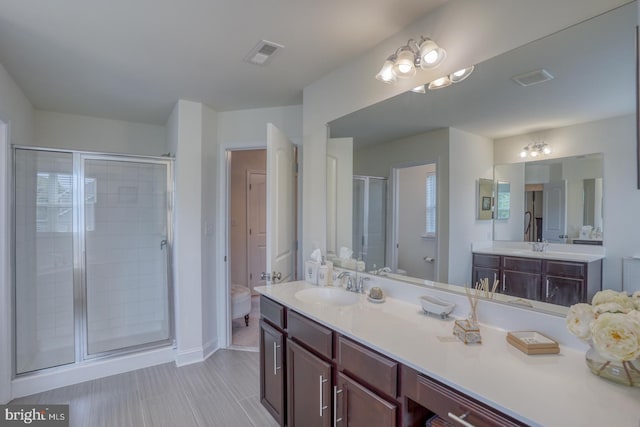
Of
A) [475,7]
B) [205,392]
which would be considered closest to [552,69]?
[475,7]

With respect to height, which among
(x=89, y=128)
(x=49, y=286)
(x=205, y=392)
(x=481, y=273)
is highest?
(x=89, y=128)

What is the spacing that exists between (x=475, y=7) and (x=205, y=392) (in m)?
3.07

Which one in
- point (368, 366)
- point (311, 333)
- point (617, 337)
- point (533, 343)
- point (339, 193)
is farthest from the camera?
point (339, 193)

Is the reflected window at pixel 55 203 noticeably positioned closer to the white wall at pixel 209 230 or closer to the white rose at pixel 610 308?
the white wall at pixel 209 230

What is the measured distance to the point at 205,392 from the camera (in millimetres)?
2469

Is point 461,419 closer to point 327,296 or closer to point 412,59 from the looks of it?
point 327,296

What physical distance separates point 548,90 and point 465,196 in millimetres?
566

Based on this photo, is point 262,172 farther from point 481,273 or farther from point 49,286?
point 481,273

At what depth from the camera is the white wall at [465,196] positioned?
1.56 metres

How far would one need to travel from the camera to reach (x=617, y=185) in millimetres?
1151

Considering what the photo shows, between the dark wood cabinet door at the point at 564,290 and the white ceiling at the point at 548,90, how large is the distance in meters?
0.65

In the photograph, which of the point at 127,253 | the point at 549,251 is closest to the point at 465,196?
the point at 549,251

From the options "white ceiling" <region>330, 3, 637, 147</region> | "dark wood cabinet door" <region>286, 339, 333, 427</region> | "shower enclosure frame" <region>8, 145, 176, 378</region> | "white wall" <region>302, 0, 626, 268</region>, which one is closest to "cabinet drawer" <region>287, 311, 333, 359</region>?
"dark wood cabinet door" <region>286, 339, 333, 427</region>

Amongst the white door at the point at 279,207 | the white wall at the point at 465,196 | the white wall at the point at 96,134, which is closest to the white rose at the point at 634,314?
the white wall at the point at 465,196
